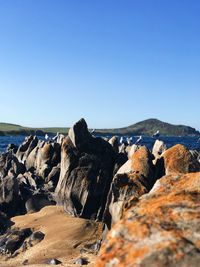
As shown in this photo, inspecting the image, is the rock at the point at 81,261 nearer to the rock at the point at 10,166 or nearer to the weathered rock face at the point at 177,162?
the weathered rock face at the point at 177,162

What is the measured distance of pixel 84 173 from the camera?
28.4 metres

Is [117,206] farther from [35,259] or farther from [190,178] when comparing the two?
[190,178]

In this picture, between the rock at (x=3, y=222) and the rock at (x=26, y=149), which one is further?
the rock at (x=26, y=149)

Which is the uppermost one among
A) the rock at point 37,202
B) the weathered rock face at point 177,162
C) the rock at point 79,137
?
the rock at point 79,137

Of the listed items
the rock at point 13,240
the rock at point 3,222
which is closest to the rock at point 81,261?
the rock at point 13,240

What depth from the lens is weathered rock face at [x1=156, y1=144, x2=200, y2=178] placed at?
2206 centimetres

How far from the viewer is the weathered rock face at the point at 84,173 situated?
87.9 ft

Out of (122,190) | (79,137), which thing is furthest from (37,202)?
(122,190)

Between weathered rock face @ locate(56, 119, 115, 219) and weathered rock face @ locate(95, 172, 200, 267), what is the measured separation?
1859 centimetres

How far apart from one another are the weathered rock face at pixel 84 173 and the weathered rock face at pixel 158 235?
1859 centimetres

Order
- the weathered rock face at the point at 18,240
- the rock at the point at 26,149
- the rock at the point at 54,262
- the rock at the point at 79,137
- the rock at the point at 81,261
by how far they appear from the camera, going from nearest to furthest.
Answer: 1. the rock at the point at 81,261
2. the rock at the point at 54,262
3. the weathered rock face at the point at 18,240
4. the rock at the point at 79,137
5. the rock at the point at 26,149

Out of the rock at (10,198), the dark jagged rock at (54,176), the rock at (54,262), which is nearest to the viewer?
the rock at (54,262)

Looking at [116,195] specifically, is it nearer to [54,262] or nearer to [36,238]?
[54,262]

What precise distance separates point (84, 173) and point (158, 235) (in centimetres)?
2192
